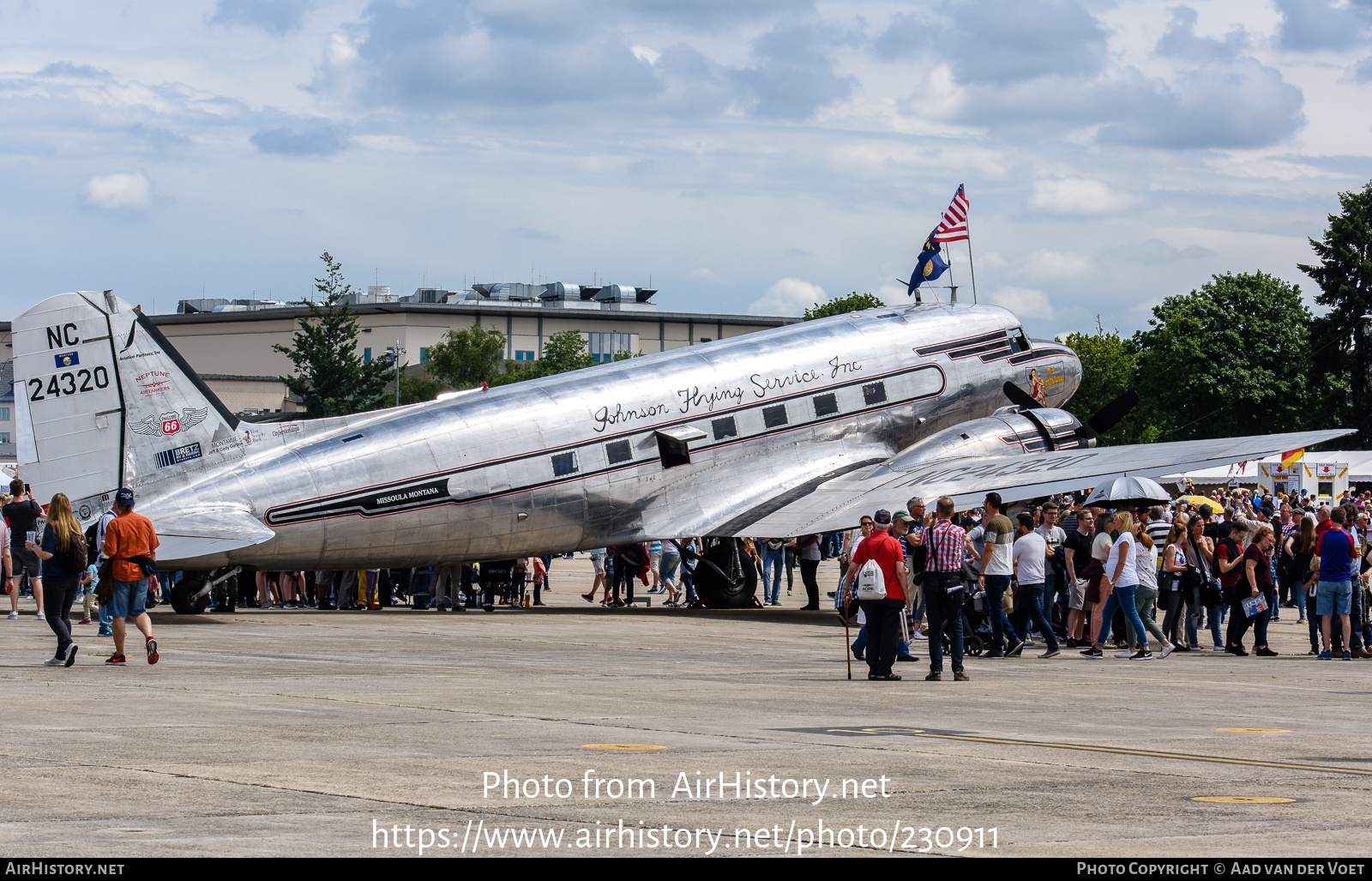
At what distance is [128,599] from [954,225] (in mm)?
22829

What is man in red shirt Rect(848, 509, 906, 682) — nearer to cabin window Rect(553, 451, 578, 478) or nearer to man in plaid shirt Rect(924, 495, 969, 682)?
man in plaid shirt Rect(924, 495, 969, 682)

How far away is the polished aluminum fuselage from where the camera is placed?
79.6ft

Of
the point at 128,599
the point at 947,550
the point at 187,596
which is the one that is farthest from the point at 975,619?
the point at 187,596

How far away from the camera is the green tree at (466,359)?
360ft

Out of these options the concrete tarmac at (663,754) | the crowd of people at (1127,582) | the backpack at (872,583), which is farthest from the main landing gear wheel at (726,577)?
the backpack at (872,583)

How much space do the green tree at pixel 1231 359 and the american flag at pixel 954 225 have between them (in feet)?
178

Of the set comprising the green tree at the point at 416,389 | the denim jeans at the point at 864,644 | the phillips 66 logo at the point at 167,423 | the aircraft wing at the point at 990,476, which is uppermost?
the green tree at the point at 416,389

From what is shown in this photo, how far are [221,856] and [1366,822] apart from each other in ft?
19.1

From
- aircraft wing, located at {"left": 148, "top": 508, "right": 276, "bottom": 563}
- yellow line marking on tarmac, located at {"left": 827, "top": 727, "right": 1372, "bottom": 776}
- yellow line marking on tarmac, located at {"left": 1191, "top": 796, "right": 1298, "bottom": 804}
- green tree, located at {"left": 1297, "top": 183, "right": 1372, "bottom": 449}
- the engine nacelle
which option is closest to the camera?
yellow line marking on tarmac, located at {"left": 1191, "top": 796, "right": 1298, "bottom": 804}

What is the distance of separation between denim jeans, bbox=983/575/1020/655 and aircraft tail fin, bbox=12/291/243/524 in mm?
12214

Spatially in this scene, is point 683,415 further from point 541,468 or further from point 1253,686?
point 1253,686

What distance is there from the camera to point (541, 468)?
2617 centimetres

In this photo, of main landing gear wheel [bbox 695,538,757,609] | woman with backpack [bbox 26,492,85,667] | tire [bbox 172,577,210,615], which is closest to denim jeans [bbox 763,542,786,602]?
main landing gear wheel [bbox 695,538,757,609]

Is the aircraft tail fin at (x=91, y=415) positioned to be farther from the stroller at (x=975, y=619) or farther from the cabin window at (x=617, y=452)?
the stroller at (x=975, y=619)
